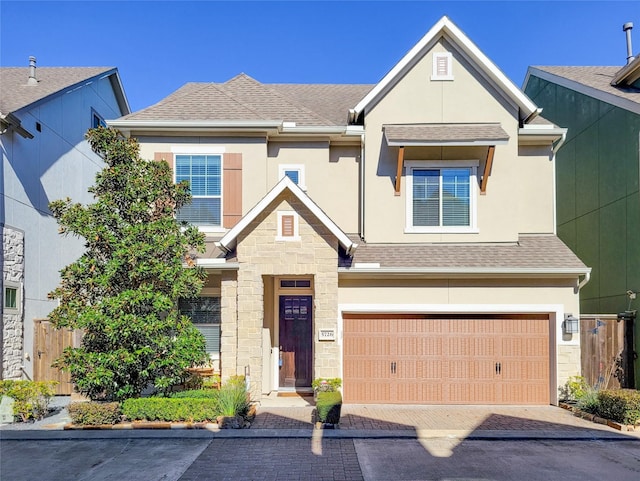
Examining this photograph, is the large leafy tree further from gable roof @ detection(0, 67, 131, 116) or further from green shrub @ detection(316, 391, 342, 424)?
gable roof @ detection(0, 67, 131, 116)

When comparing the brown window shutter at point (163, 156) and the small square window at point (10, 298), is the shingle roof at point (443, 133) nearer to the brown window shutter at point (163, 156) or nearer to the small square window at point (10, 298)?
the brown window shutter at point (163, 156)

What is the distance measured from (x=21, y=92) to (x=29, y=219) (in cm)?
386

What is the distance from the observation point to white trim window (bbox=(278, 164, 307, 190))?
45.3 feet

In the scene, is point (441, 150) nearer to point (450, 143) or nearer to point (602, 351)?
point (450, 143)

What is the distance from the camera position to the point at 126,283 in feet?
34.4

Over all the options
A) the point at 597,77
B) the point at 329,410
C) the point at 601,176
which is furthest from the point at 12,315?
the point at 597,77

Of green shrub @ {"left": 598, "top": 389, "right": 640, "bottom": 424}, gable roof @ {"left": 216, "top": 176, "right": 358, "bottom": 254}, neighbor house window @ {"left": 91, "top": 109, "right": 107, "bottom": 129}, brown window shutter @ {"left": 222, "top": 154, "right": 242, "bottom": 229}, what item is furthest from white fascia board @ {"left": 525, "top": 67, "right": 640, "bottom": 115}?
neighbor house window @ {"left": 91, "top": 109, "right": 107, "bottom": 129}

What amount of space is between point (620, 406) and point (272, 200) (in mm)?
8279

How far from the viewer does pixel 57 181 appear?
15.2m

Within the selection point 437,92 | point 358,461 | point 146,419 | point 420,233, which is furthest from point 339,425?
point 437,92

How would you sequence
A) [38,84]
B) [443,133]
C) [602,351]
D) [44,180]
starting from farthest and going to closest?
[38,84] < [44,180] < [443,133] < [602,351]

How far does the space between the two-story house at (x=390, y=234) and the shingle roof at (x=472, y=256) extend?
5 centimetres

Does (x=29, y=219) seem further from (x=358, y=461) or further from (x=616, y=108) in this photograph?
(x=616, y=108)

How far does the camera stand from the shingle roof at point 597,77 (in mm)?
14151
